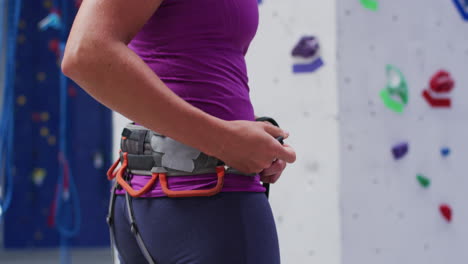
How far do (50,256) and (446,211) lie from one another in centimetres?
399

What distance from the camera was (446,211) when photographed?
2316 millimetres

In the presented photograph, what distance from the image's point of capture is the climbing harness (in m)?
0.82

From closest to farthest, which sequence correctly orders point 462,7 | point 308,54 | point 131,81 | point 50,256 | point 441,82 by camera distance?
point 131,81, point 308,54, point 441,82, point 462,7, point 50,256

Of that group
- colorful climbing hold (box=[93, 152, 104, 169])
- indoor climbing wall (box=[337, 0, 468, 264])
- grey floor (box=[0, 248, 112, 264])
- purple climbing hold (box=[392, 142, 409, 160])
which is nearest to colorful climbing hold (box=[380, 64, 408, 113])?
indoor climbing wall (box=[337, 0, 468, 264])

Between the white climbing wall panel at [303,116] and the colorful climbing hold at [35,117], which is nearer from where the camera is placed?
the white climbing wall panel at [303,116]

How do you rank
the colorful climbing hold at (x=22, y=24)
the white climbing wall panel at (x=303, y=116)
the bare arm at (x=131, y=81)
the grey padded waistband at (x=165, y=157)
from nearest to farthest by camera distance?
the bare arm at (x=131, y=81) → the grey padded waistband at (x=165, y=157) → the white climbing wall panel at (x=303, y=116) → the colorful climbing hold at (x=22, y=24)

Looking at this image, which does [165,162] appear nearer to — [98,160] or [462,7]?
[462,7]

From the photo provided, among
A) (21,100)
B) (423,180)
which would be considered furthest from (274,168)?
(21,100)

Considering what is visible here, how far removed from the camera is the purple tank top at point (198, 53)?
32.3 inches

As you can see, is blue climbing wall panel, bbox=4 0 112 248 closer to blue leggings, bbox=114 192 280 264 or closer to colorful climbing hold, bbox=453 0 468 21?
colorful climbing hold, bbox=453 0 468 21

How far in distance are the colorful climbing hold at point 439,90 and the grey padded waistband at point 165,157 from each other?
1.63m

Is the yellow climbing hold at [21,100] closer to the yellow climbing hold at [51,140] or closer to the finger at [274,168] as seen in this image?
the yellow climbing hold at [51,140]

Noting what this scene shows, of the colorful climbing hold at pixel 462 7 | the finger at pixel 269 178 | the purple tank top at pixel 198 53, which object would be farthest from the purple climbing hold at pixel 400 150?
the purple tank top at pixel 198 53

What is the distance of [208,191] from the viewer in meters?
0.81
